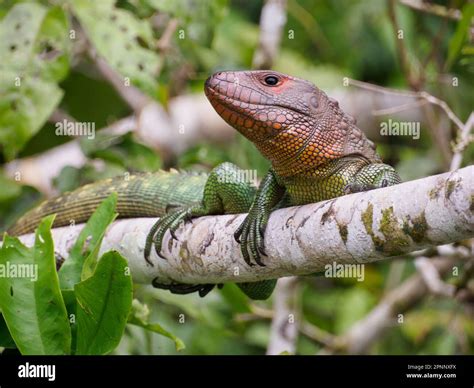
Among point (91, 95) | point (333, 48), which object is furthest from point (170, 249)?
point (333, 48)

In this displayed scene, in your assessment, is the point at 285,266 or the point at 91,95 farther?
the point at 91,95

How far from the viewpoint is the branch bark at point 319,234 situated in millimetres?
1933

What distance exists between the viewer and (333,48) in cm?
709

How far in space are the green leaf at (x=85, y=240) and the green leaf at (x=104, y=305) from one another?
259 millimetres

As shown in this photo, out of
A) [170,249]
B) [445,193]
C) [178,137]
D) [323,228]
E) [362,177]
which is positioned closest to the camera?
[445,193]

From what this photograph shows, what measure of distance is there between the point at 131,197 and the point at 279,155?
0.97 metres

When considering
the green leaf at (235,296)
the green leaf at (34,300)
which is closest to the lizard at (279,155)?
the green leaf at (34,300)

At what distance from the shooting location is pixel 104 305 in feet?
8.24

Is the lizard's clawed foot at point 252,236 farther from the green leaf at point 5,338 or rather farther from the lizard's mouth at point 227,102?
the green leaf at point 5,338

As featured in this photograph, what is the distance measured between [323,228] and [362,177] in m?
0.44

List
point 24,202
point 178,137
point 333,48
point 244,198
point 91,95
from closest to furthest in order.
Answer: point 244,198 < point 24,202 < point 91,95 < point 178,137 < point 333,48

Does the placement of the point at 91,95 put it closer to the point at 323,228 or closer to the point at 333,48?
the point at 333,48

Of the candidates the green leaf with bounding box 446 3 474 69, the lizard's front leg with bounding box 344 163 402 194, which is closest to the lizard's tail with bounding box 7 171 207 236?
the lizard's front leg with bounding box 344 163 402 194

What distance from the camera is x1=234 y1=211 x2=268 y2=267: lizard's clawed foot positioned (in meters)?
2.50
